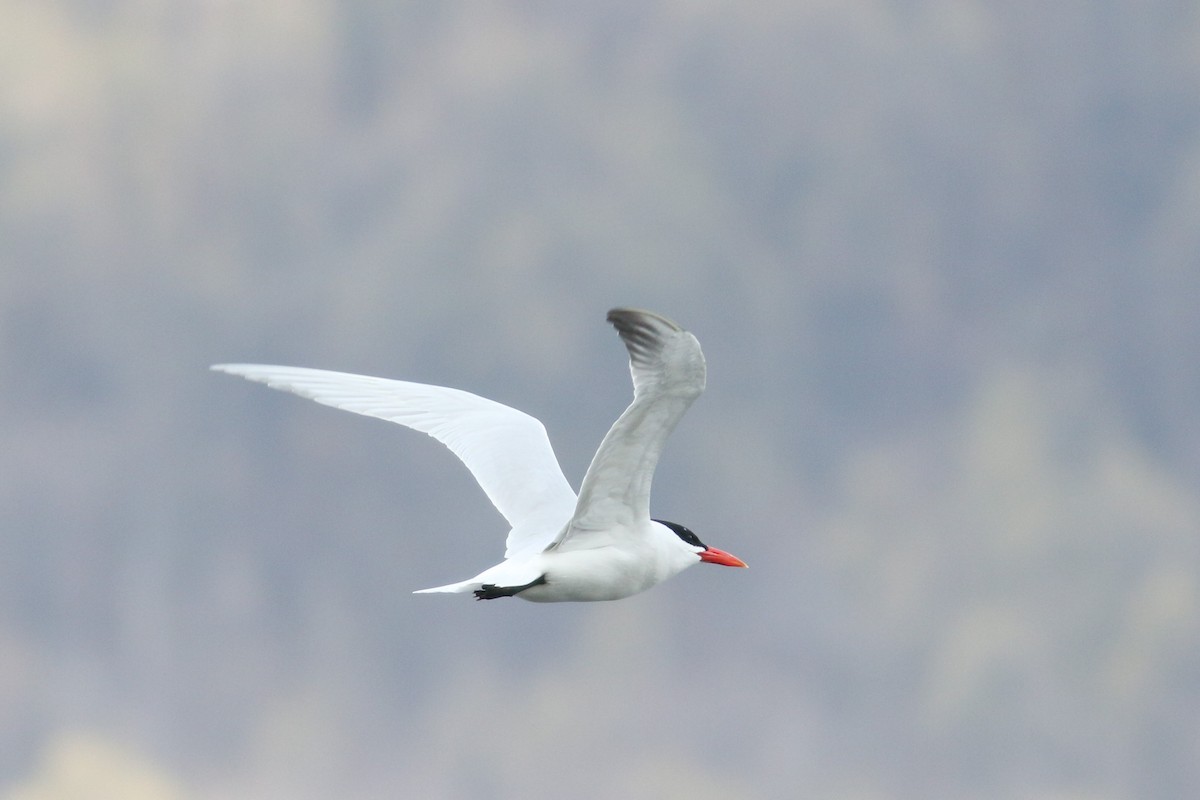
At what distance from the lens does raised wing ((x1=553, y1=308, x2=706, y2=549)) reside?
11102 millimetres

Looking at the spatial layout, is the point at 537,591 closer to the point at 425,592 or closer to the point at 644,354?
the point at 425,592

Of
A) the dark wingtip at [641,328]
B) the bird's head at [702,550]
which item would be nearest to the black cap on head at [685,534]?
the bird's head at [702,550]

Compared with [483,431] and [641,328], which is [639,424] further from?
[483,431]

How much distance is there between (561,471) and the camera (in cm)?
1559

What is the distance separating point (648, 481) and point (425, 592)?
2.01 meters

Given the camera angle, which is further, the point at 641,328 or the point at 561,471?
the point at 561,471

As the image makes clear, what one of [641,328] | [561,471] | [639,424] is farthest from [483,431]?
[641,328]

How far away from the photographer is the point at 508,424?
52.5 ft

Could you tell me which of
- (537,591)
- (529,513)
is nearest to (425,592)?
(537,591)

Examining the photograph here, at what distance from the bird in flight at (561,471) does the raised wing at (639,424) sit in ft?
0.03

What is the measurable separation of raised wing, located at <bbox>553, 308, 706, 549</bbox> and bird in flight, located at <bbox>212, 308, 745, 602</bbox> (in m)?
0.01

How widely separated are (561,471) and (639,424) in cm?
→ 387

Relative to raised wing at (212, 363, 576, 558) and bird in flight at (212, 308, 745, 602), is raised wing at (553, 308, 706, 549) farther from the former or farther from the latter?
raised wing at (212, 363, 576, 558)

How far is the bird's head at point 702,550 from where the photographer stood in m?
14.5
